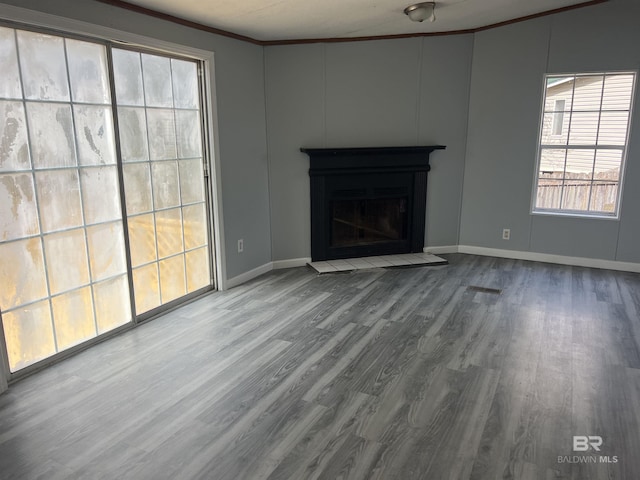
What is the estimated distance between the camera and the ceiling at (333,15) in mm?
3180

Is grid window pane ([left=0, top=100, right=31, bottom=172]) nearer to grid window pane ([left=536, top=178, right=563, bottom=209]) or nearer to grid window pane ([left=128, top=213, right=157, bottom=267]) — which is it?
grid window pane ([left=128, top=213, right=157, bottom=267])

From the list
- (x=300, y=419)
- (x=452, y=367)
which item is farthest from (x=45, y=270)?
(x=452, y=367)

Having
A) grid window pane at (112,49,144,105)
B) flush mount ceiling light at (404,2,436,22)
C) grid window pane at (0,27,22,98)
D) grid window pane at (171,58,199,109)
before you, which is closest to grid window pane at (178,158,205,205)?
grid window pane at (171,58,199,109)

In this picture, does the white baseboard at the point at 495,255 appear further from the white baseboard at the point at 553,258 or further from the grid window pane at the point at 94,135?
the grid window pane at the point at 94,135

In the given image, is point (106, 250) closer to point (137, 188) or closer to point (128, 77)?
point (137, 188)

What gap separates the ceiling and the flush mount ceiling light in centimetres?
8

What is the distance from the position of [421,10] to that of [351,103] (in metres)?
1.38

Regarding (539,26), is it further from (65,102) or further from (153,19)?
(65,102)

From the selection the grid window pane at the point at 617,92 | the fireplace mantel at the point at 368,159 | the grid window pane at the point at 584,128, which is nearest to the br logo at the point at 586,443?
the fireplace mantel at the point at 368,159

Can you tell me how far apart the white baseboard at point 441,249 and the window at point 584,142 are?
3.44 feet

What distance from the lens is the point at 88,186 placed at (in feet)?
9.79

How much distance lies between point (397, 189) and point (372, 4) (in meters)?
2.12

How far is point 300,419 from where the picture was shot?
2.29m

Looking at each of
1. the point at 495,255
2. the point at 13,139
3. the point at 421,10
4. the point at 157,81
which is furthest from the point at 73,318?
the point at 495,255
